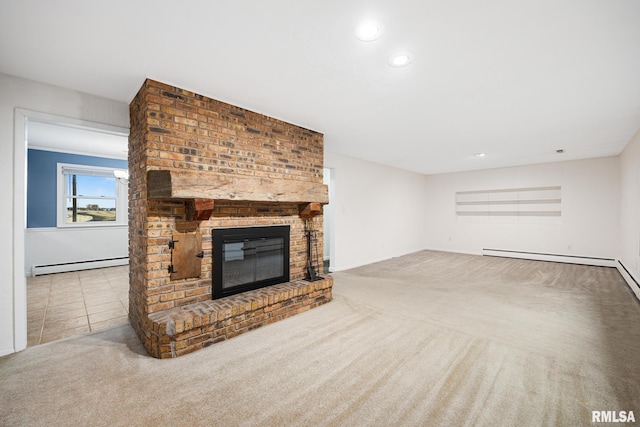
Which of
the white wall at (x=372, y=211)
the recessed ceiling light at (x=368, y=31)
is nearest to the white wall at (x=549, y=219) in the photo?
the white wall at (x=372, y=211)

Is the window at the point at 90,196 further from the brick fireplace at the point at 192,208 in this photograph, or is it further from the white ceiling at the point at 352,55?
the white ceiling at the point at 352,55

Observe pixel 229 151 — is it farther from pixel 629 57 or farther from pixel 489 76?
pixel 629 57

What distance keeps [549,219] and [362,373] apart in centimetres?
Answer: 697

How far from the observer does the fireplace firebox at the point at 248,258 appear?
2904 mm

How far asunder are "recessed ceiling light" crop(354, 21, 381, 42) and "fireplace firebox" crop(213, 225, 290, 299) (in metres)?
2.18

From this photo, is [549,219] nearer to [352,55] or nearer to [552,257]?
[552,257]

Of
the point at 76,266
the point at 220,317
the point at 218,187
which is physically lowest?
the point at 76,266

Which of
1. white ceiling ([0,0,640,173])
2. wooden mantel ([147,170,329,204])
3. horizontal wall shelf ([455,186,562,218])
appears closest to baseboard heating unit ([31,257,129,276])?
white ceiling ([0,0,640,173])

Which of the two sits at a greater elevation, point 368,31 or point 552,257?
point 368,31

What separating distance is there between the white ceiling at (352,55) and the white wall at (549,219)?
303 centimetres

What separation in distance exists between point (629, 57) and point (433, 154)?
3.52 metres

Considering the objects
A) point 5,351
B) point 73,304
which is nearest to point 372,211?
point 73,304

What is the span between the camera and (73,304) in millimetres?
3572

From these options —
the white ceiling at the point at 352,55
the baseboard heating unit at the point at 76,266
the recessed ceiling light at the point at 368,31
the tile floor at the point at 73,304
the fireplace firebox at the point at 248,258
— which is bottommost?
the tile floor at the point at 73,304
